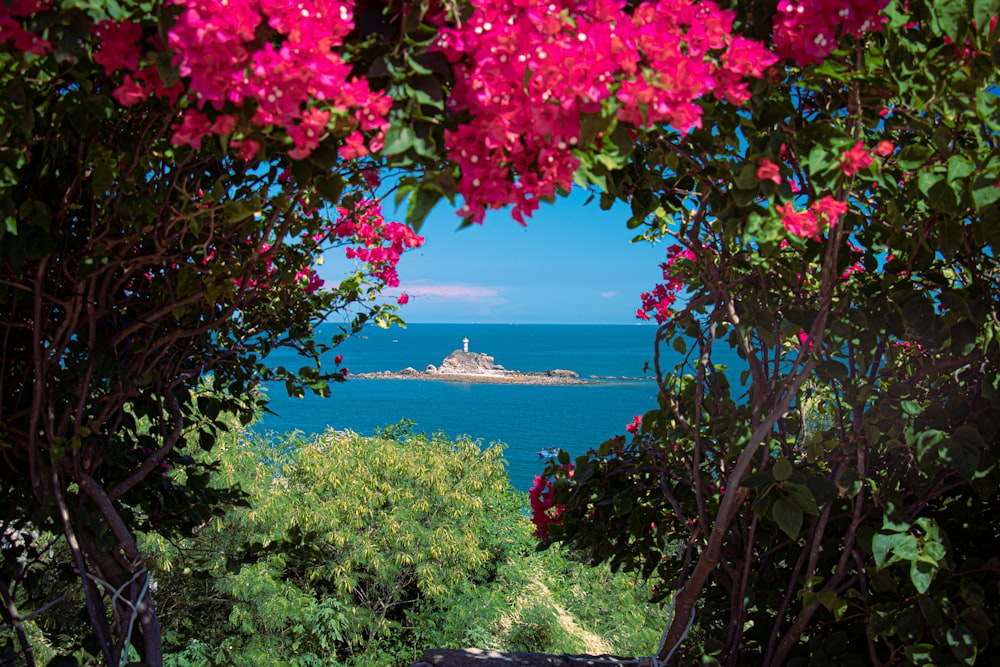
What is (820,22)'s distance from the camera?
0.94 metres

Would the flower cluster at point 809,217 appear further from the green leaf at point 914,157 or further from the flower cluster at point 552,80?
the flower cluster at point 552,80

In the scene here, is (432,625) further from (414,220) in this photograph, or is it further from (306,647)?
(414,220)

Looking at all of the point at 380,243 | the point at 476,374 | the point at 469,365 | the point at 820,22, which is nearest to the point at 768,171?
the point at 820,22

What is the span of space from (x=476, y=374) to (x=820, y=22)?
173ft

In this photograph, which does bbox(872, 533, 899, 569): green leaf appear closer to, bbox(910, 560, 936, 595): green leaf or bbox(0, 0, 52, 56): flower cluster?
bbox(910, 560, 936, 595): green leaf

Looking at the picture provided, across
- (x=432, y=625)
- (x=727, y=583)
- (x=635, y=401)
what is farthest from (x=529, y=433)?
(x=727, y=583)

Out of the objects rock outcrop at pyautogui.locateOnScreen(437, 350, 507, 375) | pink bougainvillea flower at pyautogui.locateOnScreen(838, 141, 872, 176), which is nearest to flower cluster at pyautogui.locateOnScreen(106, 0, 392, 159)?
pink bougainvillea flower at pyautogui.locateOnScreen(838, 141, 872, 176)

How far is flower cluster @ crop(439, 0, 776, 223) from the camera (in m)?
0.77

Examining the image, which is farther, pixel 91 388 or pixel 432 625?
pixel 432 625

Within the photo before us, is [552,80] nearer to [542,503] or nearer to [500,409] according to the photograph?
[542,503]

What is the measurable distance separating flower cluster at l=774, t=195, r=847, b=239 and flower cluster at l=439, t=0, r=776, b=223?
27cm

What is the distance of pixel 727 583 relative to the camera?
1.96 meters

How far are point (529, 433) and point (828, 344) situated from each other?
3121 cm

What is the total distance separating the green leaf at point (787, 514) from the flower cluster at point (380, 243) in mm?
1469
